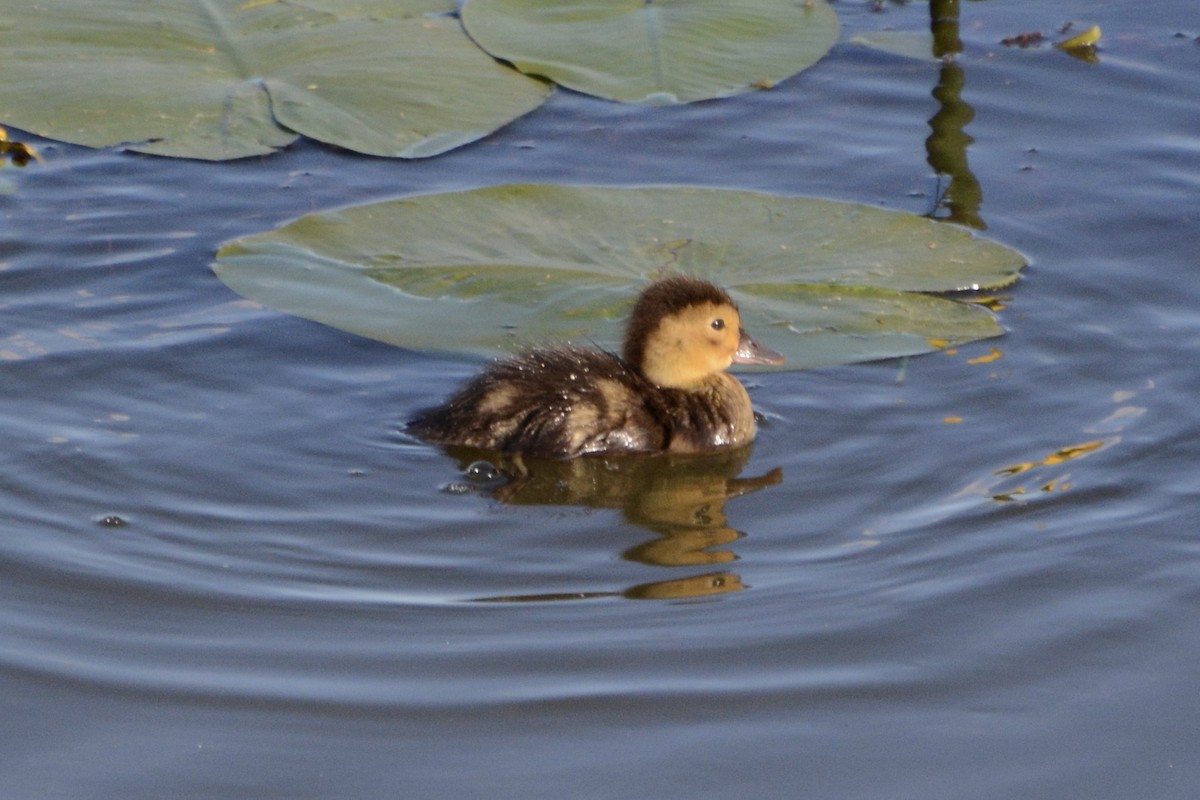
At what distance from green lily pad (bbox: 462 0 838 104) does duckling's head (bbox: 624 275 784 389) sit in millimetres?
1993

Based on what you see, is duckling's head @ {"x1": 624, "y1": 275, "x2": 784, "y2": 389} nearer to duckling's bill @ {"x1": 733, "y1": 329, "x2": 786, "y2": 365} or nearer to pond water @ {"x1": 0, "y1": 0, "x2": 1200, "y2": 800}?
duckling's bill @ {"x1": 733, "y1": 329, "x2": 786, "y2": 365}

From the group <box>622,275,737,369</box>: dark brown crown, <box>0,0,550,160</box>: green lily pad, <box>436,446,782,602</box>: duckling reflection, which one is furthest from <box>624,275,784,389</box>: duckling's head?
<box>0,0,550,160</box>: green lily pad

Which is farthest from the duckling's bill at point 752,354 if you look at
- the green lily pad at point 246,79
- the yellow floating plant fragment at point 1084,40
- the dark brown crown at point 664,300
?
the yellow floating plant fragment at point 1084,40

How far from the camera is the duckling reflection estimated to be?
5.12 meters

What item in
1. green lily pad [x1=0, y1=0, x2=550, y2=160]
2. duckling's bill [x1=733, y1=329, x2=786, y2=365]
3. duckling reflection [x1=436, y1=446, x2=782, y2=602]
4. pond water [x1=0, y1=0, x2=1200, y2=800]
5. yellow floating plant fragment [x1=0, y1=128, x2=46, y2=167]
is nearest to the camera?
pond water [x1=0, y1=0, x2=1200, y2=800]

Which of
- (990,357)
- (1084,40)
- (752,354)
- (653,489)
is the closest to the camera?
(653,489)

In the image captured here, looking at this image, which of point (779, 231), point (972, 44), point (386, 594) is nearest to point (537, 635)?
Answer: point (386, 594)

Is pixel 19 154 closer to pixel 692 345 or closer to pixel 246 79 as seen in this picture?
pixel 246 79

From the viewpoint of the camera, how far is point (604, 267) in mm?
6422

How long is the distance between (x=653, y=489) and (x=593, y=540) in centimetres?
55

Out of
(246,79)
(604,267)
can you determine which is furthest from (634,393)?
(246,79)

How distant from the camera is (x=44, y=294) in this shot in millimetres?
6559

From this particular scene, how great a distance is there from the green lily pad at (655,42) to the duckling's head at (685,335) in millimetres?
1993

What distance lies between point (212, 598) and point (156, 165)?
3525mm
